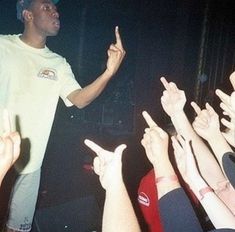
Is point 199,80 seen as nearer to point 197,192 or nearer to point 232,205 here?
point 232,205

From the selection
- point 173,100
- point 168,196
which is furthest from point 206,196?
point 173,100

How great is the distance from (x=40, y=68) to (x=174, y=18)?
341 cm

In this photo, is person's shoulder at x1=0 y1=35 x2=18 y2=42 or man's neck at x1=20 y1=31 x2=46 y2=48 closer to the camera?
person's shoulder at x1=0 y1=35 x2=18 y2=42

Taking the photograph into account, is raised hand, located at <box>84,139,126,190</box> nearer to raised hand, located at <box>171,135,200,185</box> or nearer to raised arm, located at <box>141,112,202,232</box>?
raised arm, located at <box>141,112,202,232</box>

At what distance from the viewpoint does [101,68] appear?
28.9 ft

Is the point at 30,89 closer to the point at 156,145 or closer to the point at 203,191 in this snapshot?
the point at 156,145

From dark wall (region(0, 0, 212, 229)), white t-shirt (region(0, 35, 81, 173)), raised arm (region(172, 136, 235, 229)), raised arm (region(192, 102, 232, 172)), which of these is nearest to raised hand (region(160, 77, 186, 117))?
raised arm (region(192, 102, 232, 172))

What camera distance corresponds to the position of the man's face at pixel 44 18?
2.83 meters

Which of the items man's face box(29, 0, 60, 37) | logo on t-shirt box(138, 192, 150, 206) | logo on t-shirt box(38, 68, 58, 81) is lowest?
logo on t-shirt box(138, 192, 150, 206)

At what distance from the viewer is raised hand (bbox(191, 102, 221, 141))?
1.99m

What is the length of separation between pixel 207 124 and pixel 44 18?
1687 millimetres

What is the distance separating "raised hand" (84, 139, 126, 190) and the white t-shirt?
1.23 meters

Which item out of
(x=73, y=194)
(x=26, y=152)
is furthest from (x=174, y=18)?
(x=26, y=152)

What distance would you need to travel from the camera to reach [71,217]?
131 inches
